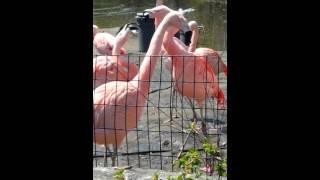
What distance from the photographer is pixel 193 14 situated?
1041cm

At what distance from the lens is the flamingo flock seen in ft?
12.7

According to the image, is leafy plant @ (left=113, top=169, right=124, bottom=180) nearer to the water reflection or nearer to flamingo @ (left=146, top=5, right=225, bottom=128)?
flamingo @ (left=146, top=5, right=225, bottom=128)

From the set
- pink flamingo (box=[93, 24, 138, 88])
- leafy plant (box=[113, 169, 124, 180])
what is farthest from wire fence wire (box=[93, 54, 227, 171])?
leafy plant (box=[113, 169, 124, 180])

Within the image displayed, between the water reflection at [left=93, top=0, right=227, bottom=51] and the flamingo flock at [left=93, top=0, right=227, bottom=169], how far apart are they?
2.75m

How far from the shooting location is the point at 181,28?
15.0 ft

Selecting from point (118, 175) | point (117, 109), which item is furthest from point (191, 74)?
point (118, 175)

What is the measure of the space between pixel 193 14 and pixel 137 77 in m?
6.42

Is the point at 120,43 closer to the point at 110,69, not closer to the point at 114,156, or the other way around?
the point at 110,69

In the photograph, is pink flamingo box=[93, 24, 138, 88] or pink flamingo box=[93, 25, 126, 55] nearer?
pink flamingo box=[93, 24, 138, 88]

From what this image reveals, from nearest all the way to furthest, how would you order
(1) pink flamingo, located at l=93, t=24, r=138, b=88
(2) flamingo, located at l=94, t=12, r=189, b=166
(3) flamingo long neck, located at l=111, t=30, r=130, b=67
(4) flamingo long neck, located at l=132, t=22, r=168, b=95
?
(2) flamingo, located at l=94, t=12, r=189, b=166, (4) flamingo long neck, located at l=132, t=22, r=168, b=95, (1) pink flamingo, located at l=93, t=24, r=138, b=88, (3) flamingo long neck, located at l=111, t=30, r=130, b=67
